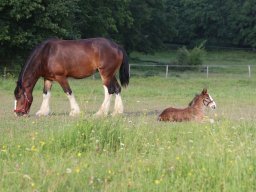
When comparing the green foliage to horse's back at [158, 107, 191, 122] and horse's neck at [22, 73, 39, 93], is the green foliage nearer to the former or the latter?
horse's neck at [22, 73, 39, 93]

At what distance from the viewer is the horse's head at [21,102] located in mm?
15188

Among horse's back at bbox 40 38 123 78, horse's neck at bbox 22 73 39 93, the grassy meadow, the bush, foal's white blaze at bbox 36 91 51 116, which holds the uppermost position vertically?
horse's back at bbox 40 38 123 78

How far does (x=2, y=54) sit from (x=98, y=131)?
96.3ft

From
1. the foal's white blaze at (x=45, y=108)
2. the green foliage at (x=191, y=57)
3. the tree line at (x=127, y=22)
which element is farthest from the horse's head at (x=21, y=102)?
the green foliage at (x=191, y=57)

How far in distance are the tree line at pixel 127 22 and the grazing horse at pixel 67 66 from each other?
19.4 m

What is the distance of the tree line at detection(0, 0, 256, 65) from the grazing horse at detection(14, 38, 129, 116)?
765 inches

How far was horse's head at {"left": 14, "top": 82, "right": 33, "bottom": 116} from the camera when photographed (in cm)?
1519

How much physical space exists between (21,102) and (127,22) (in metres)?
37.5

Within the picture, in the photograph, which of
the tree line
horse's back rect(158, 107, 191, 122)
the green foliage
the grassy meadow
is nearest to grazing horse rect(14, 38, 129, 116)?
horse's back rect(158, 107, 191, 122)

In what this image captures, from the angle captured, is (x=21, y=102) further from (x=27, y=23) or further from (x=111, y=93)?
(x=27, y=23)

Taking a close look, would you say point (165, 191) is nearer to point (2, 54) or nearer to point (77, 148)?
point (77, 148)

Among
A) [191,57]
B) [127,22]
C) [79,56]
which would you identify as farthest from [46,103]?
[191,57]

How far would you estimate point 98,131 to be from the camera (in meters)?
9.44

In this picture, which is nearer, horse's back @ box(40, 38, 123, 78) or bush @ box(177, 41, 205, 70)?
horse's back @ box(40, 38, 123, 78)
